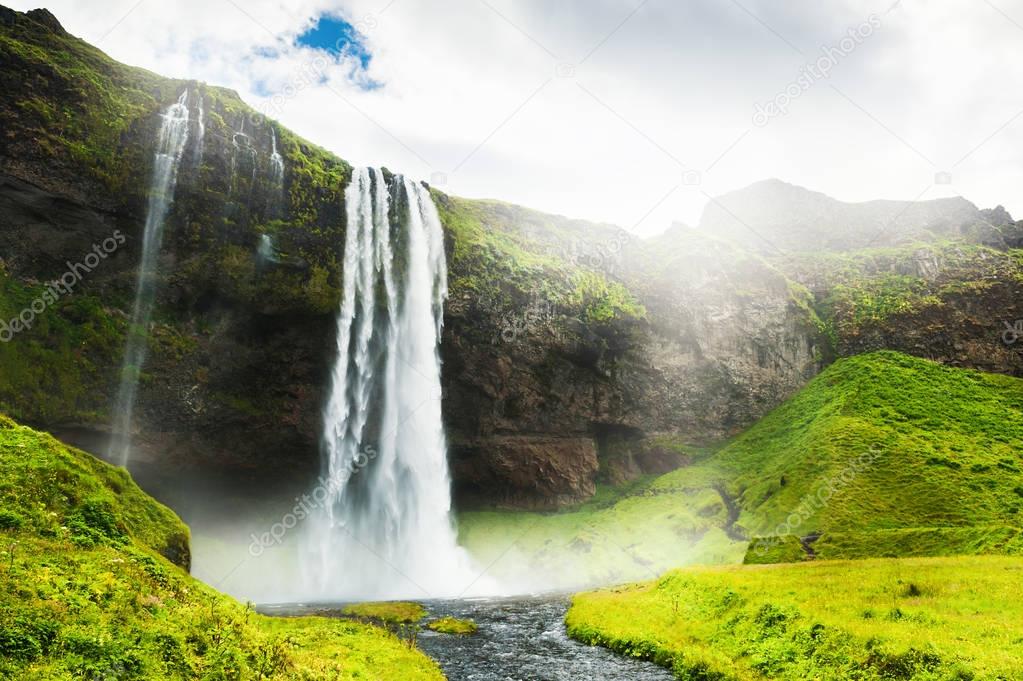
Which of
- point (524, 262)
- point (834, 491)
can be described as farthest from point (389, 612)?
point (524, 262)

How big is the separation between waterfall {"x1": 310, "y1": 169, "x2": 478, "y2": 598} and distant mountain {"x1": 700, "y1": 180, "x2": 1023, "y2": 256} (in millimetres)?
64844

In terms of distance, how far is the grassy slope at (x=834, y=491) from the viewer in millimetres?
40375

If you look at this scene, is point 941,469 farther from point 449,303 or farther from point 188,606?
point 188,606

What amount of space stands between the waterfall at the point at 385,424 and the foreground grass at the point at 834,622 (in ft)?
86.0

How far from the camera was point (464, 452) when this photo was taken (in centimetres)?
6391

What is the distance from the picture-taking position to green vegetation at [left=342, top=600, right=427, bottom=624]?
2952 centimetres

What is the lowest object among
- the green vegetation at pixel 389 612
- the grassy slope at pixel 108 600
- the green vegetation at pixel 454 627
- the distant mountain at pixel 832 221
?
the green vegetation at pixel 454 627

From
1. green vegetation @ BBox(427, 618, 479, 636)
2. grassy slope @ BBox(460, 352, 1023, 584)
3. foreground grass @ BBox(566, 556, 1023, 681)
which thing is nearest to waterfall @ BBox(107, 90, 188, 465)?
green vegetation @ BBox(427, 618, 479, 636)

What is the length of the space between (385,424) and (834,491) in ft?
119

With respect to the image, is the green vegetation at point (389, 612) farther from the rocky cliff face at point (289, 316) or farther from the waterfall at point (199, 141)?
the waterfall at point (199, 141)

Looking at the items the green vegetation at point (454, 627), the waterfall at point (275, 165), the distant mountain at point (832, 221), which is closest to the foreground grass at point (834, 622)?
the green vegetation at point (454, 627)

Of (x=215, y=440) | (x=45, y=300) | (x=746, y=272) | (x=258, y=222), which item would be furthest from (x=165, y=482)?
(x=746, y=272)

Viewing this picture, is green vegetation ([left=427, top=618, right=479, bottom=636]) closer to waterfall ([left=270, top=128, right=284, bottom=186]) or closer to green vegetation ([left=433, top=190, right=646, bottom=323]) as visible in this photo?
green vegetation ([left=433, top=190, right=646, bottom=323])

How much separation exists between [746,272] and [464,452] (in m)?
43.7
